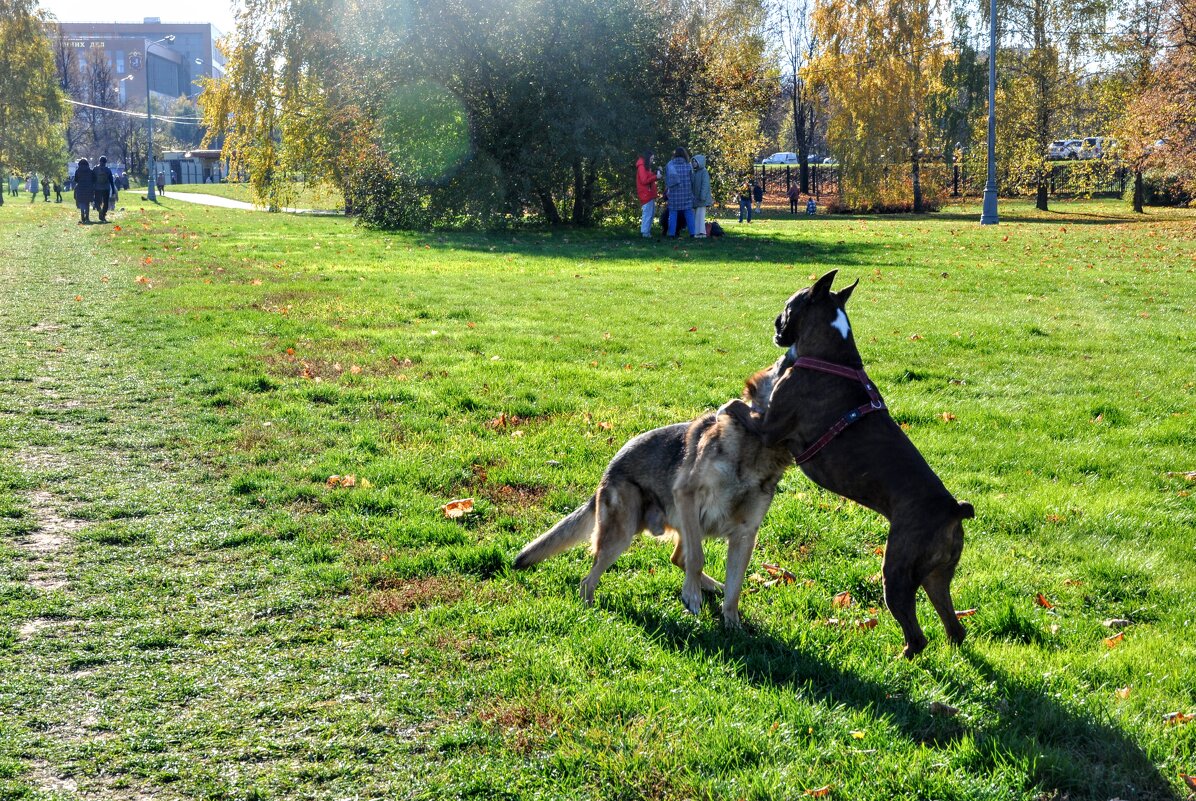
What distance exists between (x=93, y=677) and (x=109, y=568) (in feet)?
4.21

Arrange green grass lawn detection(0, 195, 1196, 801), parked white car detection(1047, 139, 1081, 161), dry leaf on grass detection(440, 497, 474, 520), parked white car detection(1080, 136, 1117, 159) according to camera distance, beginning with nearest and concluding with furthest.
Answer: green grass lawn detection(0, 195, 1196, 801)
dry leaf on grass detection(440, 497, 474, 520)
parked white car detection(1080, 136, 1117, 159)
parked white car detection(1047, 139, 1081, 161)

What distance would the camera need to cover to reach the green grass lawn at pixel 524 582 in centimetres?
359

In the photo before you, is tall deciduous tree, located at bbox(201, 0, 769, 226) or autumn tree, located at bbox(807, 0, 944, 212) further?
autumn tree, located at bbox(807, 0, 944, 212)

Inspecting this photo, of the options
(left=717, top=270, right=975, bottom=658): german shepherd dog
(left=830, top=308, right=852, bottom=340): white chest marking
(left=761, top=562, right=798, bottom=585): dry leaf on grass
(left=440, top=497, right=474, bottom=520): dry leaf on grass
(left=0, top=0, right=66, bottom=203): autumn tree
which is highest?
(left=0, top=0, right=66, bottom=203): autumn tree

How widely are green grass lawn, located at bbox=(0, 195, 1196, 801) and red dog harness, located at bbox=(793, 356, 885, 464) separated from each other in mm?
848

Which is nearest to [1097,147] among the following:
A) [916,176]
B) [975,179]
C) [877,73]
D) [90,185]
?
[975,179]

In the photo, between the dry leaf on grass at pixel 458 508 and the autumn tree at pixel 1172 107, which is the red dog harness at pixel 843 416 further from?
the autumn tree at pixel 1172 107

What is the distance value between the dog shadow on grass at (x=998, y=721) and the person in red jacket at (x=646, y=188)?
2215 centimetres

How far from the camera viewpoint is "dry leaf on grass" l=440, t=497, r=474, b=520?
6064 millimetres

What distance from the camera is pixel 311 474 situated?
6828 millimetres

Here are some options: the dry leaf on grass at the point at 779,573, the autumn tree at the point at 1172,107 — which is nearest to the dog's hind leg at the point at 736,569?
the dry leaf on grass at the point at 779,573

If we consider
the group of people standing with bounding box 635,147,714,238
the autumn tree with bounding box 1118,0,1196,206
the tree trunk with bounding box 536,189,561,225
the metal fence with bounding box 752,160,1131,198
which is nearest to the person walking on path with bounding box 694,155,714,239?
the group of people standing with bounding box 635,147,714,238

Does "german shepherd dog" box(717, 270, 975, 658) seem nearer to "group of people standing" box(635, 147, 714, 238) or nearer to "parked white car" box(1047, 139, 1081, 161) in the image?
"group of people standing" box(635, 147, 714, 238)

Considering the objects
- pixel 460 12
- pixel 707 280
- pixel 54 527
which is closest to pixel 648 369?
pixel 54 527
